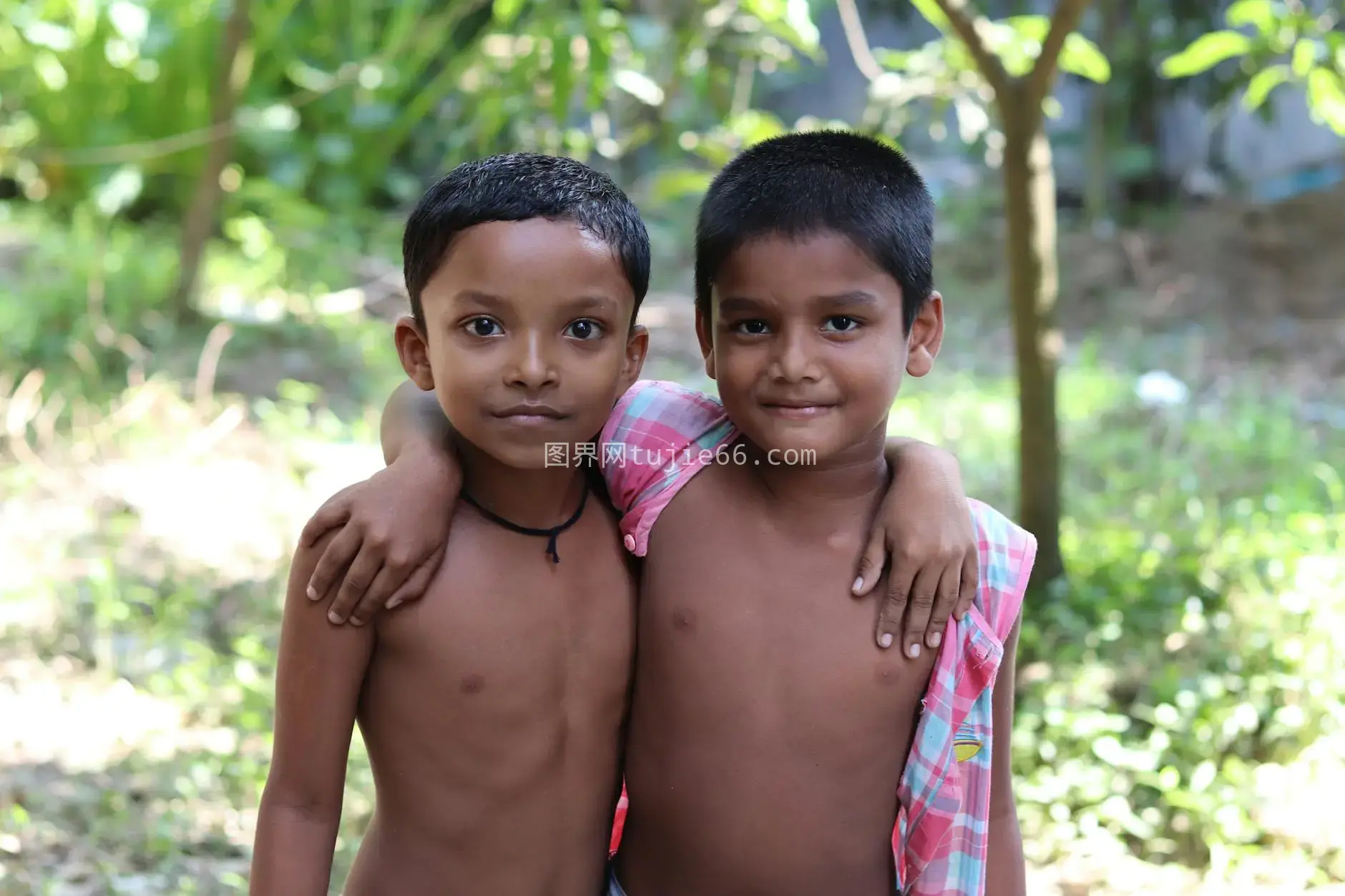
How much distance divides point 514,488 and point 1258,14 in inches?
82.9

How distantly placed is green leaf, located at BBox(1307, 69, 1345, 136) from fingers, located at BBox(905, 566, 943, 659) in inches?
71.4

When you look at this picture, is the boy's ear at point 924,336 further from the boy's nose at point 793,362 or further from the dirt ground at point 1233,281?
the dirt ground at point 1233,281

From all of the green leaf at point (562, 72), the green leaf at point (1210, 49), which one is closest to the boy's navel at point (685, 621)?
the green leaf at point (562, 72)

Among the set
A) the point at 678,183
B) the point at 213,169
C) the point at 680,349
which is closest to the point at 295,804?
the point at 678,183

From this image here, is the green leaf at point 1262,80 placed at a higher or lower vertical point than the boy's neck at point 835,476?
higher

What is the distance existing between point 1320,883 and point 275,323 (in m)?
4.57

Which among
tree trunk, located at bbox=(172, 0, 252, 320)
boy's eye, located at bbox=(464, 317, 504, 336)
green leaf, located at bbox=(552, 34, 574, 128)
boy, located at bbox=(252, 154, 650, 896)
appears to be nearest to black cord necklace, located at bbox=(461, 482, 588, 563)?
boy, located at bbox=(252, 154, 650, 896)

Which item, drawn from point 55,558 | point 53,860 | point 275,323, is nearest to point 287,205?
point 275,323

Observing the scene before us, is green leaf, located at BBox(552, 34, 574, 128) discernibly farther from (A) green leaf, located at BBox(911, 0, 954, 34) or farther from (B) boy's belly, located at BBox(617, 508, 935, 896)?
(B) boy's belly, located at BBox(617, 508, 935, 896)

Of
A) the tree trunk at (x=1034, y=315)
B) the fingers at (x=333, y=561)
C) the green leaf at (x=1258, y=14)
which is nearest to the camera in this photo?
the fingers at (x=333, y=561)

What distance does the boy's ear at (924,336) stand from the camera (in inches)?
66.4

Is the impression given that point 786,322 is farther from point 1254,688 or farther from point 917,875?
point 1254,688

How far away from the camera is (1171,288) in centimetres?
657

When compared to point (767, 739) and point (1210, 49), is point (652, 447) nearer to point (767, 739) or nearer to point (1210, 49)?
point (767, 739)
